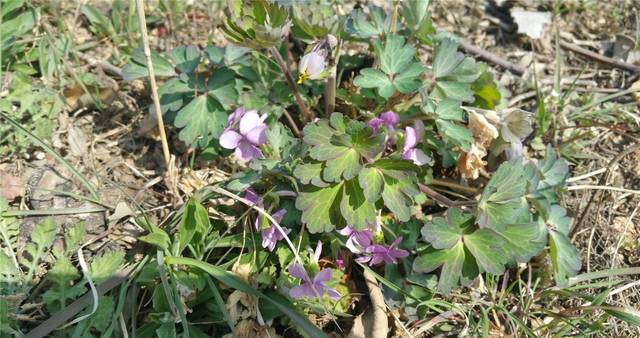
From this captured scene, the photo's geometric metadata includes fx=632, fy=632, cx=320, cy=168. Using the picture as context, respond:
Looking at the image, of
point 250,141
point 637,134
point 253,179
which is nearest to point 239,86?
point 250,141

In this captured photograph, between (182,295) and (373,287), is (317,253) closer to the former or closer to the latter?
(373,287)

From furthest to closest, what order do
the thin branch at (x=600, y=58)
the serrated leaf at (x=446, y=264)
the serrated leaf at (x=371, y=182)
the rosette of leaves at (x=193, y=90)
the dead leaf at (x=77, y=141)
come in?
the thin branch at (x=600, y=58), the dead leaf at (x=77, y=141), the rosette of leaves at (x=193, y=90), the serrated leaf at (x=446, y=264), the serrated leaf at (x=371, y=182)

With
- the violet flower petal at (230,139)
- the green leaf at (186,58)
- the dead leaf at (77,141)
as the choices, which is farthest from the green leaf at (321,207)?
the dead leaf at (77,141)

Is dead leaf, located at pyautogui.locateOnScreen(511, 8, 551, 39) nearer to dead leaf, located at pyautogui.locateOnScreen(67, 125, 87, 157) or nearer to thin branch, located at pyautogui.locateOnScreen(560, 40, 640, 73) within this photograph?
thin branch, located at pyautogui.locateOnScreen(560, 40, 640, 73)

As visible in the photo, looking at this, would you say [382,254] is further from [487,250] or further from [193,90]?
[193,90]

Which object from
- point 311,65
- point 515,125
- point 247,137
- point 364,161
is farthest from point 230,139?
point 515,125

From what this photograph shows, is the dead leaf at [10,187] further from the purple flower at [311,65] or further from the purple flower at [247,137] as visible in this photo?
the purple flower at [311,65]

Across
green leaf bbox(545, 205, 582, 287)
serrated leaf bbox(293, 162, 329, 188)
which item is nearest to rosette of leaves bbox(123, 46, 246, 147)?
serrated leaf bbox(293, 162, 329, 188)
